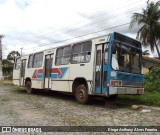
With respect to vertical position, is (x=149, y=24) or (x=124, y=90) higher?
(x=149, y=24)

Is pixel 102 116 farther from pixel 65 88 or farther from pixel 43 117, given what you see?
pixel 65 88

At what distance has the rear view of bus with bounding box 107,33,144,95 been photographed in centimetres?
1014

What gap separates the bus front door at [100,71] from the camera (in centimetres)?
1035

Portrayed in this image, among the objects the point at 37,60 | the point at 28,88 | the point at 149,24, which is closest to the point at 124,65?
the point at 37,60

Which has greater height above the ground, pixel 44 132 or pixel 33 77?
pixel 33 77

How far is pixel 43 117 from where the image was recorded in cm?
842

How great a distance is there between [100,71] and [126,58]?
126 cm

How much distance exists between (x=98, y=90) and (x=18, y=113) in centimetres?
339

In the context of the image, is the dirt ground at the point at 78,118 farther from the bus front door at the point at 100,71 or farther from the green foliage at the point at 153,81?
the green foliage at the point at 153,81

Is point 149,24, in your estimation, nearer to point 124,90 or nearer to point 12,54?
point 124,90

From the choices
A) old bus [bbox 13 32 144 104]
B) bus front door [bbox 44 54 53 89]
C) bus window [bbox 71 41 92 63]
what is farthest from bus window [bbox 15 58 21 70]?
bus window [bbox 71 41 92 63]

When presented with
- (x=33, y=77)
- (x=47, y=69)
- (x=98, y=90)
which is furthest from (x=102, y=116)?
(x=33, y=77)

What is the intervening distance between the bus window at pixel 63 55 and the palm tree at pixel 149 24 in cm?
2066

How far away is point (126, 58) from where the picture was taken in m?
10.8
